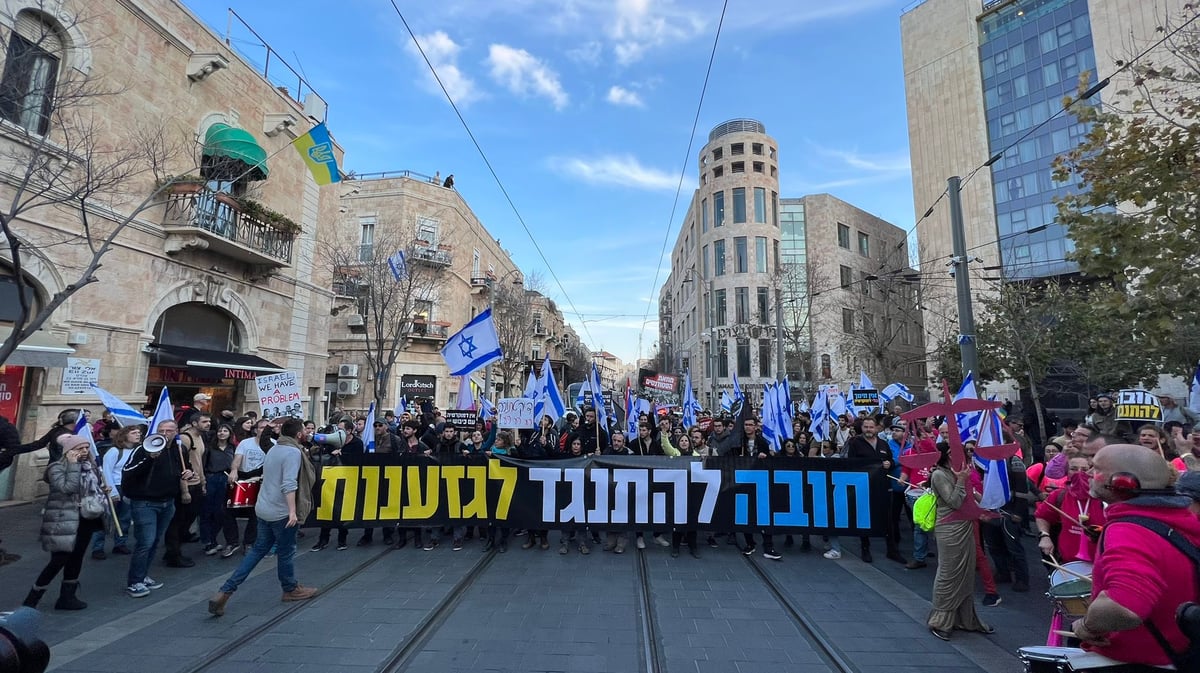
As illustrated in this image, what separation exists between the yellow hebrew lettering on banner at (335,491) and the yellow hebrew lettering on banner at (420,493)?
2.62 ft

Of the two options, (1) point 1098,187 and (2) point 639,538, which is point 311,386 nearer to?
(2) point 639,538

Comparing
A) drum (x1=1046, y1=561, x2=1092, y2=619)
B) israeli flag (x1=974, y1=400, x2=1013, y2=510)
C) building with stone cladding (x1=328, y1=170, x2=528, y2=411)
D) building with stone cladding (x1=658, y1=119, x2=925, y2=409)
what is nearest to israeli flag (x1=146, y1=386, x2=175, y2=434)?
drum (x1=1046, y1=561, x2=1092, y2=619)

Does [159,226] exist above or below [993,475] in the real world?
above

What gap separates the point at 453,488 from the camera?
8.25 metres

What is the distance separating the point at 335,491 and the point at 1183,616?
347 inches

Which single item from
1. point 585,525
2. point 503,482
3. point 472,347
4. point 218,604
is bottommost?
point 218,604

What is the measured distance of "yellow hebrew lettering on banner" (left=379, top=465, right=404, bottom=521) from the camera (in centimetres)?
819

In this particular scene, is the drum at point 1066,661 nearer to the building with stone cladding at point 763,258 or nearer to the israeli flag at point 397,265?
the israeli flag at point 397,265

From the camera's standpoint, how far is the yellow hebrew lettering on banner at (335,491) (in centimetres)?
809

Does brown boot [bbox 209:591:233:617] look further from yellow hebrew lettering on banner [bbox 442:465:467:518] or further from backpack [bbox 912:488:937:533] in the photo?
backpack [bbox 912:488:937:533]

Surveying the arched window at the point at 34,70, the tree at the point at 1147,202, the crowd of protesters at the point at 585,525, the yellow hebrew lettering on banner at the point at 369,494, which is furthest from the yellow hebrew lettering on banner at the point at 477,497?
the tree at the point at 1147,202

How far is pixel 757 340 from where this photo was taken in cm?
4331

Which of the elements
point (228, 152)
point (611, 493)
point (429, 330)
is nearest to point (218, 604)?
point (611, 493)

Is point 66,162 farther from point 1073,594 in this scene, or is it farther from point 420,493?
point 1073,594
